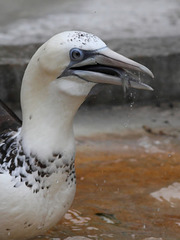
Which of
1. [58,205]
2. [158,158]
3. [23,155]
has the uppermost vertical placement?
[23,155]

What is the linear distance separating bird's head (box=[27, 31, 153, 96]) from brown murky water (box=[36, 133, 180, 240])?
1016 mm

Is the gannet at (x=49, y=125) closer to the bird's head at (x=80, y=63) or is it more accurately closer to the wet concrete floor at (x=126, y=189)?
the bird's head at (x=80, y=63)

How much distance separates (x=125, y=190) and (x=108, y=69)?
151cm

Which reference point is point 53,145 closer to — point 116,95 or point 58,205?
point 58,205

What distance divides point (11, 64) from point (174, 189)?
1.94 metres

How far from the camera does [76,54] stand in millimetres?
3258

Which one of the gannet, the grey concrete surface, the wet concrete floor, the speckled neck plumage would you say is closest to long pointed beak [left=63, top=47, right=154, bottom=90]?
the gannet

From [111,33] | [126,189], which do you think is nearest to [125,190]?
[126,189]

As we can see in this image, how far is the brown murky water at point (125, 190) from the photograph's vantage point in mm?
4023

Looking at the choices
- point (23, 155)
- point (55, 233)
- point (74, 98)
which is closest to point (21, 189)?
point (23, 155)

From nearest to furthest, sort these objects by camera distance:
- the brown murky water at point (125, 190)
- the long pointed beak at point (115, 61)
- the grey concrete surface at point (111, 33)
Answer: the long pointed beak at point (115, 61) → the brown murky water at point (125, 190) → the grey concrete surface at point (111, 33)

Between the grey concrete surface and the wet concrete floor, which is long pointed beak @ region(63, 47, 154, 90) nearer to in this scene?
the wet concrete floor

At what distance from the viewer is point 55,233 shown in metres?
3.97

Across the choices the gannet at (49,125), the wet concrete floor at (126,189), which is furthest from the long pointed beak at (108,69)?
the wet concrete floor at (126,189)
